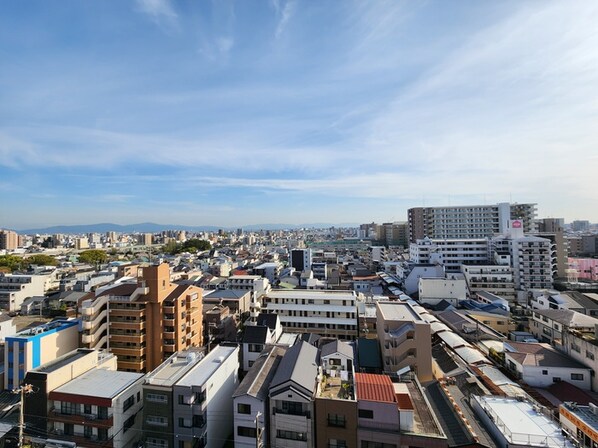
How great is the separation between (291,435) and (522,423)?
835 centimetres

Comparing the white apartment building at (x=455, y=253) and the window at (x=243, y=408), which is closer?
the window at (x=243, y=408)

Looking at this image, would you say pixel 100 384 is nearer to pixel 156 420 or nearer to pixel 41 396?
pixel 41 396

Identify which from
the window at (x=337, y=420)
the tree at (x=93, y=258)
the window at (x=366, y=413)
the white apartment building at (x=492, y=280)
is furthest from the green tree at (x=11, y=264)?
the white apartment building at (x=492, y=280)

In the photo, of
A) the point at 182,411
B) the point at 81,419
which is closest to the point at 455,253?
the point at 182,411

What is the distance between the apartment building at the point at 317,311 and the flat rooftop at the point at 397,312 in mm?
3345

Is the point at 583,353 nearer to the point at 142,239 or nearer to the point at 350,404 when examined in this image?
the point at 350,404

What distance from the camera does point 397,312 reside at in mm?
21125

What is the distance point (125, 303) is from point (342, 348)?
563 inches

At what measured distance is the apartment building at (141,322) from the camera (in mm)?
20562

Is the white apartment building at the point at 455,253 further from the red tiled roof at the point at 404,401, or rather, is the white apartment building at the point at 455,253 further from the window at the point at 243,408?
the window at the point at 243,408

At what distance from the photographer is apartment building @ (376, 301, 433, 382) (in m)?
17.4

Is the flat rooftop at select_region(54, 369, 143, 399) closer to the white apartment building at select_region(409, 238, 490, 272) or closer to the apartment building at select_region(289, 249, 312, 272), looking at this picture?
the white apartment building at select_region(409, 238, 490, 272)

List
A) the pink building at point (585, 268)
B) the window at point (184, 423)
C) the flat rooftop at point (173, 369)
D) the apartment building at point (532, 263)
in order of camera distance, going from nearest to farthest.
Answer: the window at point (184, 423) → the flat rooftop at point (173, 369) → the apartment building at point (532, 263) → the pink building at point (585, 268)

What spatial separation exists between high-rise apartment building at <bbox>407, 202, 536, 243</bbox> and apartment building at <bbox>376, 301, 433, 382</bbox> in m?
52.2
